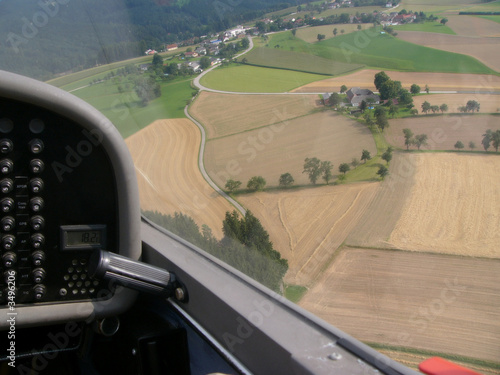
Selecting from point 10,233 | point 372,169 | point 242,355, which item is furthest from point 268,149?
point 10,233

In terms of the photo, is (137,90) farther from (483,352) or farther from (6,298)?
(483,352)

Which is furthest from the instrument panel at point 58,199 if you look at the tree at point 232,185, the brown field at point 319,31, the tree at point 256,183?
the brown field at point 319,31

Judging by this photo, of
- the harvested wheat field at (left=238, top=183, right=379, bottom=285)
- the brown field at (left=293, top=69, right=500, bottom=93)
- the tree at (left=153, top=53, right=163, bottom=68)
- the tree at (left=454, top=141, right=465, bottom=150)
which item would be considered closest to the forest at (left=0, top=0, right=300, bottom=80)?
the tree at (left=153, top=53, right=163, bottom=68)

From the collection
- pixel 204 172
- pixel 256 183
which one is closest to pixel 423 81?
pixel 256 183

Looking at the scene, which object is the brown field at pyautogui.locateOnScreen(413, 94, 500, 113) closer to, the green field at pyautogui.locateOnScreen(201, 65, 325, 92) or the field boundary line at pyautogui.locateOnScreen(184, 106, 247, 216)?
the green field at pyautogui.locateOnScreen(201, 65, 325, 92)

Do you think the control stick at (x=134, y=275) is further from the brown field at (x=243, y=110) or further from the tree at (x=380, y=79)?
the tree at (x=380, y=79)
